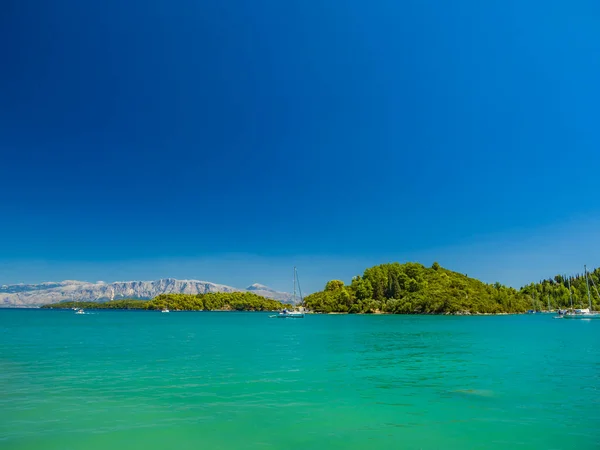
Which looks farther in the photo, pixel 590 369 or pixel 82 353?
pixel 82 353

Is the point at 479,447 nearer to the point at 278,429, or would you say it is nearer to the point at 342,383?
the point at 278,429

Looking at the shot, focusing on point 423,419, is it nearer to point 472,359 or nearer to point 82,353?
point 472,359

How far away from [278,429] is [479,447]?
702cm

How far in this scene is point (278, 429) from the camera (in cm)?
1545

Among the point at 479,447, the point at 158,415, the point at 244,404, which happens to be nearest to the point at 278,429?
the point at 244,404

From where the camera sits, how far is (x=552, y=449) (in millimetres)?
13594

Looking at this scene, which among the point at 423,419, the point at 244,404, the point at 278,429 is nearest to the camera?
the point at 278,429

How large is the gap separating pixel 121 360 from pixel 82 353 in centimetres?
851

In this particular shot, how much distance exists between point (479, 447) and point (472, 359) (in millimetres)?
26081

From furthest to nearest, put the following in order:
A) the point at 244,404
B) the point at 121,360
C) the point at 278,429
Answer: the point at 121,360 < the point at 244,404 < the point at 278,429

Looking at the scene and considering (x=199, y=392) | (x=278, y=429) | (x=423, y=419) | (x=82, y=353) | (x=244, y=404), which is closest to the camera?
(x=278, y=429)

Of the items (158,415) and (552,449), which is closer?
(552,449)

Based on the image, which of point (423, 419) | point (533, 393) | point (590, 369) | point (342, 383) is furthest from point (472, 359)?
point (423, 419)

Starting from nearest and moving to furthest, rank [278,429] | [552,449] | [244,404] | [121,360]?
[552,449] < [278,429] < [244,404] < [121,360]
